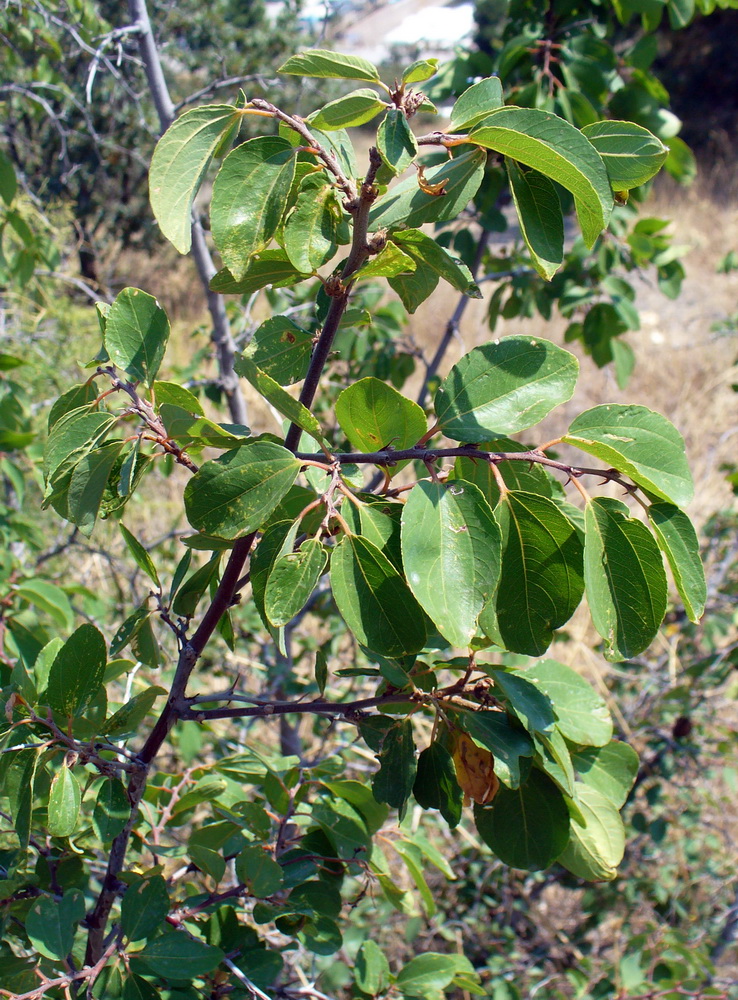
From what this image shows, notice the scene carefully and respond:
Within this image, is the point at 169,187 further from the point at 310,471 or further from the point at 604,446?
the point at 604,446

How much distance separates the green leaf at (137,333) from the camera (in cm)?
80

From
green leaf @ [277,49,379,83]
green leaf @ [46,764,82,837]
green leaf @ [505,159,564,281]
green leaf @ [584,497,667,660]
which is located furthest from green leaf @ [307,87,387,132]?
green leaf @ [46,764,82,837]

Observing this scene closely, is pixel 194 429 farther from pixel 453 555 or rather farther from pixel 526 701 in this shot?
pixel 526 701

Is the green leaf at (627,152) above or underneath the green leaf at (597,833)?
above

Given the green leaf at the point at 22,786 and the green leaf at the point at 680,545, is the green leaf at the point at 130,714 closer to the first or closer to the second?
the green leaf at the point at 22,786

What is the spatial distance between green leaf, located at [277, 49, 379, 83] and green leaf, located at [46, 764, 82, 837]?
71cm

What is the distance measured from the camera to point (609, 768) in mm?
928

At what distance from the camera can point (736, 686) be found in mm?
2566

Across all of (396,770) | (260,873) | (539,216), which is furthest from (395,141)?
(260,873)

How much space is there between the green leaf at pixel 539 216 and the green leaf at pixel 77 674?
2.08ft

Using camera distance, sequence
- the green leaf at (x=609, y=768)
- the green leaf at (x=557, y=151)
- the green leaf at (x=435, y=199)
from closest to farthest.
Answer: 1. the green leaf at (x=557, y=151)
2. the green leaf at (x=435, y=199)
3. the green leaf at (x=609, y=768)

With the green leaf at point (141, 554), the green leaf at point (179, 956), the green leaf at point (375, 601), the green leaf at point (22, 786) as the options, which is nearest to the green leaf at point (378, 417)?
the green leaf at point (375, 601)

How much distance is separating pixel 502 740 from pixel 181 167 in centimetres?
63

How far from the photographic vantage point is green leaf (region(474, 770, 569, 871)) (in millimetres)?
849
